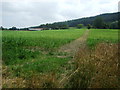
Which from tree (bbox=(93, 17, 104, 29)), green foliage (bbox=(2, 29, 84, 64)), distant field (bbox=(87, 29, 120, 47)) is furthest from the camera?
tree (bbox=(93, 17, 104, 29))

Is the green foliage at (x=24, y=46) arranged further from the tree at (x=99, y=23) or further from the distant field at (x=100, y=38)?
the tree at (x=99, y=23)

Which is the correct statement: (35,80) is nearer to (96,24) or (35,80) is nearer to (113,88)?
(113,88)

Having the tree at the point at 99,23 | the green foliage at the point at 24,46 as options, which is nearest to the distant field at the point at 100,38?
the green foliage at the point at 24,46

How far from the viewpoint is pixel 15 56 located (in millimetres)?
9461

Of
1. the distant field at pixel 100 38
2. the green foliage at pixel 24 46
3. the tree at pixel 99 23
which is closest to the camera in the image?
the green foliage at pixel 24 46

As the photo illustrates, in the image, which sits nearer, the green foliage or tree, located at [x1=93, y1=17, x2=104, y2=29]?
the green foliage

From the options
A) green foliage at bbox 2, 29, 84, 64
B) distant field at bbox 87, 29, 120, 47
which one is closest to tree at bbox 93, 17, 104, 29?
distant field at bbox 87, 29, 120, 47

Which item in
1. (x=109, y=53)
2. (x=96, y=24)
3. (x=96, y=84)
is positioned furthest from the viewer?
(x=96, y=24)

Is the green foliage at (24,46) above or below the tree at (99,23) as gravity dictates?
below

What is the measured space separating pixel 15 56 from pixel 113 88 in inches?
234

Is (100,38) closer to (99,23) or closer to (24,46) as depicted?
(24,46)

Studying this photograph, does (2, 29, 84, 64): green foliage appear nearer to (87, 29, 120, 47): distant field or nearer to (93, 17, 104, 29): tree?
→ (87, 29, 120, 47): distant field

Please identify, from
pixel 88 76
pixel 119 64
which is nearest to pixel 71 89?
pixel 88 76

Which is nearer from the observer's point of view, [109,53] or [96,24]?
[109,53]
